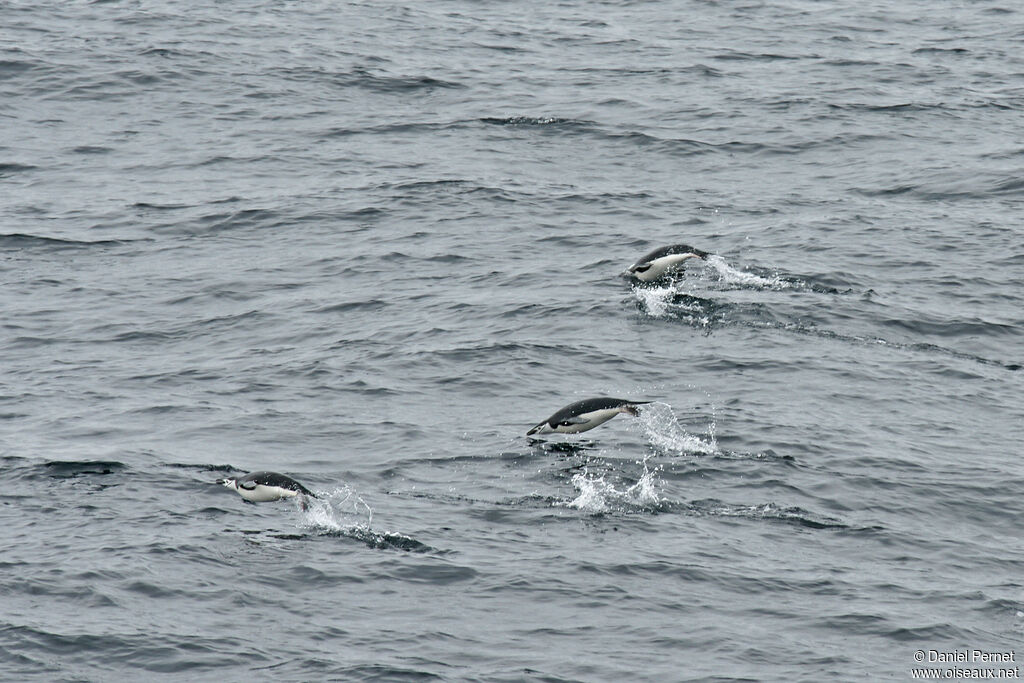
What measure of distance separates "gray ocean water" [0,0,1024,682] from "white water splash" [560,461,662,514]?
2.6 inches

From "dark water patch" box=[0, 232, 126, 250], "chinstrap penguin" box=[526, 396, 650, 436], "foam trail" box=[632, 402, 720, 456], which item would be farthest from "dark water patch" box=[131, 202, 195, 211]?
"foam trail" box=[632, 402, 720, 456]

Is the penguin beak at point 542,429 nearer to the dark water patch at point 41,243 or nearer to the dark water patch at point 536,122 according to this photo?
the dark water patch at point 41,243

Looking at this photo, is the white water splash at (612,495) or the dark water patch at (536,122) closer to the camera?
the white water splash at (612,495)

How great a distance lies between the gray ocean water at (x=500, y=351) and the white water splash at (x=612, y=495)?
7 centimetres

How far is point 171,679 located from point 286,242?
53.1 feet

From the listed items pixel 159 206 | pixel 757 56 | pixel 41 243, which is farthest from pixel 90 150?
pixel 757 56

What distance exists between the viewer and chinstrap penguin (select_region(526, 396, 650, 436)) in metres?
20.9

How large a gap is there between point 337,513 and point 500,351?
6511 mm

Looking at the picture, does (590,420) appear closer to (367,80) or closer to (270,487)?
(270,487)

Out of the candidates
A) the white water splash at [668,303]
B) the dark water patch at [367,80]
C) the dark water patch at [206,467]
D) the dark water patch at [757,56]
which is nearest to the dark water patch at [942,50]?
the dark water patch at [757,56]

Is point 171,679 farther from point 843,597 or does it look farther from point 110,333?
point 110,333

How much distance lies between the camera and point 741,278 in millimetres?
27766

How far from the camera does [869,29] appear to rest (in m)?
48.4

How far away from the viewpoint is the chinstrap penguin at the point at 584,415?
822 inches
